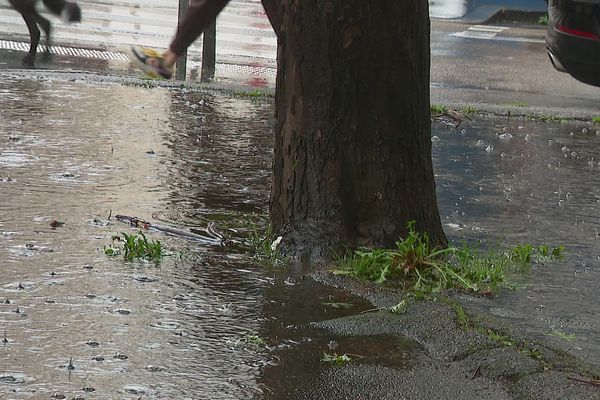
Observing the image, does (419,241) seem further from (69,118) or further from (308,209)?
(69,118)

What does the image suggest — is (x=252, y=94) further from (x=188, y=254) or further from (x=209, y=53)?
(x=188, y=254)

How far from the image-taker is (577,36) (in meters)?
8.82

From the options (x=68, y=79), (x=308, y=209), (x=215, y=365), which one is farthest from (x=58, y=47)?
(x=215, y=365)

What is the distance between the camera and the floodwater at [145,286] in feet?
12.4

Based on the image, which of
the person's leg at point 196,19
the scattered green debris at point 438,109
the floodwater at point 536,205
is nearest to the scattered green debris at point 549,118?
the floodwater at point 536,205

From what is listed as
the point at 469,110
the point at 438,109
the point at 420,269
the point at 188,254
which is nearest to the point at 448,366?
the point at 420,269

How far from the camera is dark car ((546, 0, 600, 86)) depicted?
8.65 metres

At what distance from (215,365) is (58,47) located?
417 inches

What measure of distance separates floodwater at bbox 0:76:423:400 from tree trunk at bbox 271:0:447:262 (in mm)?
336

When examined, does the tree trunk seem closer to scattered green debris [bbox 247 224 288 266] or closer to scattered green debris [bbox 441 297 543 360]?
scattered green debris [bbox 247 224 288 266]

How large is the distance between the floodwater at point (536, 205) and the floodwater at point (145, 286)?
0.68m

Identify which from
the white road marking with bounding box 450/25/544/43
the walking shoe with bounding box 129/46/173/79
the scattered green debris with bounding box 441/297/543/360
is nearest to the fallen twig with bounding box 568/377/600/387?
the scattered green debris with bounding box 441/297/543/360

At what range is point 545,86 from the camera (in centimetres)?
1420

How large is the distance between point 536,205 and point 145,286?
2819 mm
